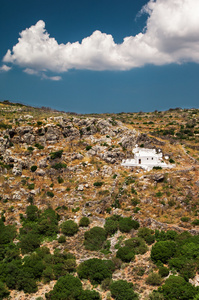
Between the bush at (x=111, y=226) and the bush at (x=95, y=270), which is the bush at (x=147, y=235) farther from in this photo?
the bush at (x=95, y=270)

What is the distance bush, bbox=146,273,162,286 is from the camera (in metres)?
25.9

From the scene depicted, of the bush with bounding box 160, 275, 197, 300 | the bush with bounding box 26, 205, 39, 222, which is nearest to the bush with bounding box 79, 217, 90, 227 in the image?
the bush with bounding box 26, 205, 39, 222

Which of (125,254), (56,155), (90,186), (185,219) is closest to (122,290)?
(125,254)

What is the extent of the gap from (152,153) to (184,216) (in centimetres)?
1892

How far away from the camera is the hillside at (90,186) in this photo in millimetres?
31719

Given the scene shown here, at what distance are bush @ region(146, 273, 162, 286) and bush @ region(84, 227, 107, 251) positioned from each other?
8626 millimetres

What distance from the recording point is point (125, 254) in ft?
99.8

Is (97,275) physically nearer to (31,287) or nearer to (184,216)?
(31,287)

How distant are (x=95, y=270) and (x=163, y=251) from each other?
28.2 ft

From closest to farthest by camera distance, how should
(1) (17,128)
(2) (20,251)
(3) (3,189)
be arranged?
(2) (20,251), (3) (3,189), (1) (17,128)

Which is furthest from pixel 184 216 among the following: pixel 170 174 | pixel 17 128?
pixel 17 128

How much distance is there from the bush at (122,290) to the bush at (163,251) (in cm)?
500

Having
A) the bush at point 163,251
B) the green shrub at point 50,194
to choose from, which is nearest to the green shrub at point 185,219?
the bush at point 163,251

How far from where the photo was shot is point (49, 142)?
57.2 metres
